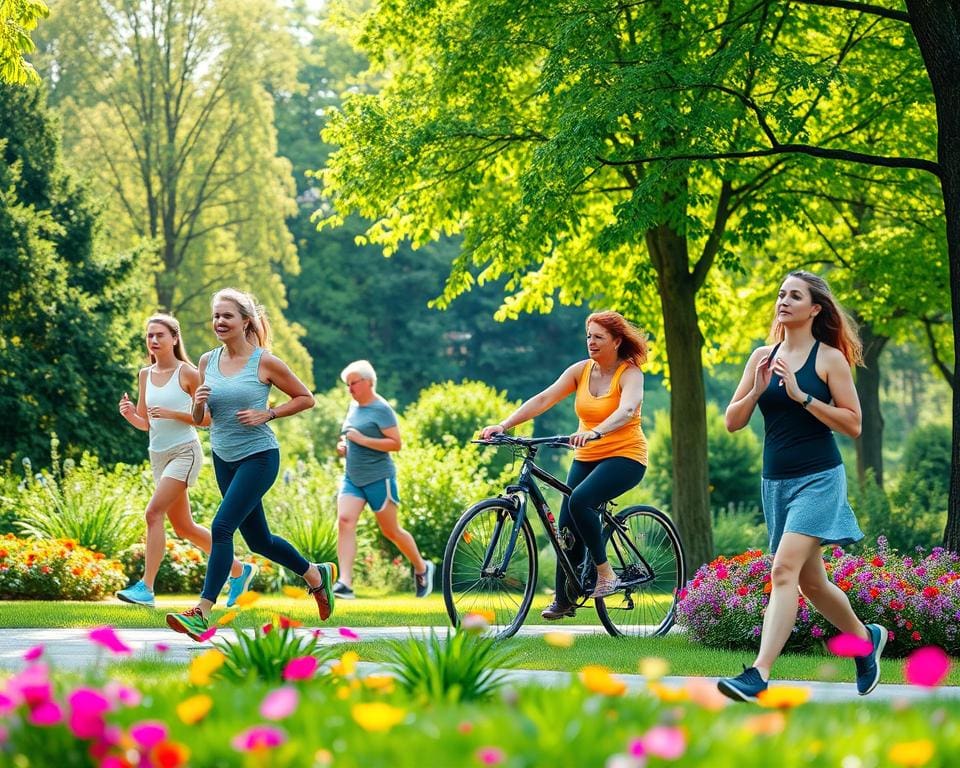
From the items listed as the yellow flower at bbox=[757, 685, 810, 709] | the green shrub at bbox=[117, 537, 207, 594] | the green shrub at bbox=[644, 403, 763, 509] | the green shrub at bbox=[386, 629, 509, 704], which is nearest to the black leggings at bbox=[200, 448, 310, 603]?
the green shrub at bbox=[386, 629, 509, 704]

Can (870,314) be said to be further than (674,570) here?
Yes

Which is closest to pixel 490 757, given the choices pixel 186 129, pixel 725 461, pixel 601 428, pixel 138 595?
pixel 601 428

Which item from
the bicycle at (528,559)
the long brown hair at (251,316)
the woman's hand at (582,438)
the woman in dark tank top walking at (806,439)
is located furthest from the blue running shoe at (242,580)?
the woman in dark tank top walking at (806,439)

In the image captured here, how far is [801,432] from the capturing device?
6562mm

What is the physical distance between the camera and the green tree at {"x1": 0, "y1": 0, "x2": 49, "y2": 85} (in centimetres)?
1162

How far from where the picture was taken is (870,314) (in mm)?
19359

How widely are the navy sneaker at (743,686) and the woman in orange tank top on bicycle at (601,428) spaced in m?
3.02

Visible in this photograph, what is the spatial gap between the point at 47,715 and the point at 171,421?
6.48m

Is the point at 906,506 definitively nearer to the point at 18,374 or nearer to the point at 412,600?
the point at 412,600

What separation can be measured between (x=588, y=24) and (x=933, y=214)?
745cm

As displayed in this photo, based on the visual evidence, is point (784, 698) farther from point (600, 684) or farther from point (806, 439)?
point (806, 439)

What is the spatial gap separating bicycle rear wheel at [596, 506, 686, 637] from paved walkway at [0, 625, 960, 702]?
467 mm

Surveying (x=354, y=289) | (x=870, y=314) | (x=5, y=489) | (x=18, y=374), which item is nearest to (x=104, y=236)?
(x=18, y=374)

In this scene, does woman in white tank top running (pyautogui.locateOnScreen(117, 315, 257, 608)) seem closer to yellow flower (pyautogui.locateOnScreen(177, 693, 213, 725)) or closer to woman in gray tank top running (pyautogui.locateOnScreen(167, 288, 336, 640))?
woman in gray tank top running (pyautogui.locateOnScreen(167, 288, 336, 640))
